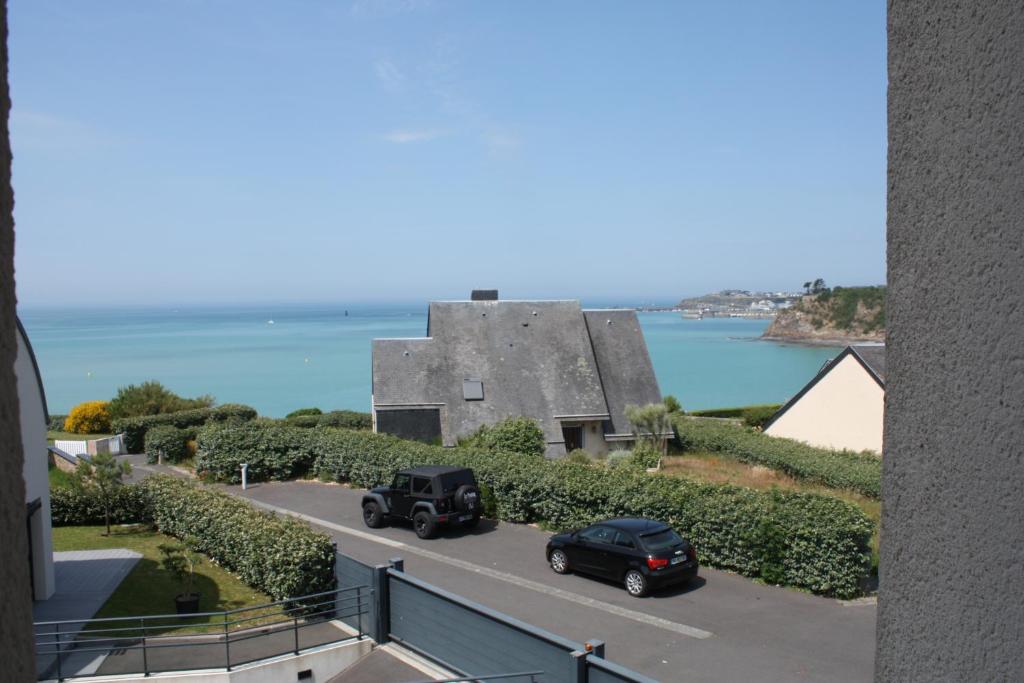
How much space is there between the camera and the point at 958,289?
2.79 m

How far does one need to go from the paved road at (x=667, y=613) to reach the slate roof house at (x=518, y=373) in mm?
13083

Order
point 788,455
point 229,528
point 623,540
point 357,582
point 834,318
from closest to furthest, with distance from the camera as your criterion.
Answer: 1. point 357,582
2. point 623,540
3. point 229,528
4. point 788,455
5. point 834,318

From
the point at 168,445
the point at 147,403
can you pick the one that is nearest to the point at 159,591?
the point at 168,445

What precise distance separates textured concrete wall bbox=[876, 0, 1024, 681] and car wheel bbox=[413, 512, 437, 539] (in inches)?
725

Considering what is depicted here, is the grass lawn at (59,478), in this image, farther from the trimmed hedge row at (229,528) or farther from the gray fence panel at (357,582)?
the gray fence panel at (357,582)

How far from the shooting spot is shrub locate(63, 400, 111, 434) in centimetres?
4391

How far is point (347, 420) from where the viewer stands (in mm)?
42906

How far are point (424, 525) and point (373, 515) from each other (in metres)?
2.12

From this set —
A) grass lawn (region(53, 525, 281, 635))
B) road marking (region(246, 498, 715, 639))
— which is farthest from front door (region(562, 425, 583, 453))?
grass lawn (region(53, 525, 281, 635))

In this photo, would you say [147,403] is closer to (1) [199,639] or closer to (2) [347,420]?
(2) [347,420]

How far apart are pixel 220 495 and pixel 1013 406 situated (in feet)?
68.4

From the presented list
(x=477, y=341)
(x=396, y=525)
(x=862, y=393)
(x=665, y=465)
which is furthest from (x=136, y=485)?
(x=862, y=393)

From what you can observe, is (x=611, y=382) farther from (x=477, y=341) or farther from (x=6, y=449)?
(x=6, y=449)

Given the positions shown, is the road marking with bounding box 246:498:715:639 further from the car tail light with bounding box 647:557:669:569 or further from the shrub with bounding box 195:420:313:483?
the shrub with bounding box 195:420:313:483
